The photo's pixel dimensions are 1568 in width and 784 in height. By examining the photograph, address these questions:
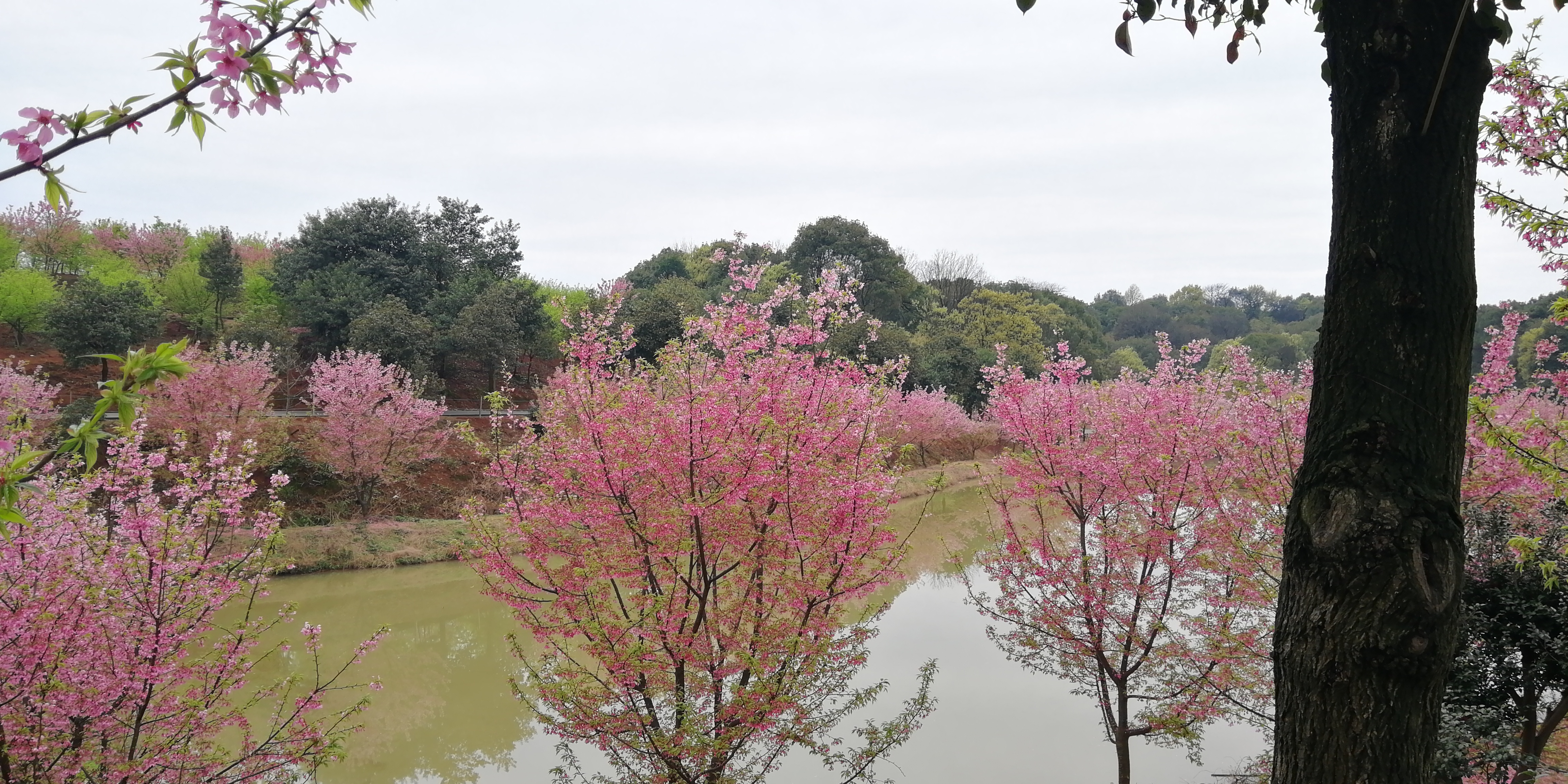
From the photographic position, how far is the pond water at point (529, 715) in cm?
848

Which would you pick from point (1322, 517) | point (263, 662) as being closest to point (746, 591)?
point (1322, 517)

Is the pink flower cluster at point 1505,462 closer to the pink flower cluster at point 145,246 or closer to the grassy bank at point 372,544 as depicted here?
the grassy bank at point 372,544

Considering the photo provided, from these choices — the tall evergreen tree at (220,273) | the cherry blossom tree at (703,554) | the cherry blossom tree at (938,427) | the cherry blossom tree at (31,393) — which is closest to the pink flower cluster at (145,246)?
the tall evergreen tree at (220,273)

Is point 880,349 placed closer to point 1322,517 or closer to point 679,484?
point 679,484

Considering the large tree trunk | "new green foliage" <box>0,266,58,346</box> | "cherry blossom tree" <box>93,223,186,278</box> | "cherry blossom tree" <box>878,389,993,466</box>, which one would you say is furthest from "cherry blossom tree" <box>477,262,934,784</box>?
"cherry blossom tree" <box>93,223,186,278</box>

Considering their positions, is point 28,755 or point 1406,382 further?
point 28,755

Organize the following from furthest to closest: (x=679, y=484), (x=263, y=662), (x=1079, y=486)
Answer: (x=263, y=662)
(x=1079, y=486)
(x=679, y=484)

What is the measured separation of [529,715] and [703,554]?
19.7ft

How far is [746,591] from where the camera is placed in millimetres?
5473

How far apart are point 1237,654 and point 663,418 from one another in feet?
15.4

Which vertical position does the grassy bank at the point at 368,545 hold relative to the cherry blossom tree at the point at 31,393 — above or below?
below

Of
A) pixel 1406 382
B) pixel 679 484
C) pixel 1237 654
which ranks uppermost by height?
pixel 1406 382

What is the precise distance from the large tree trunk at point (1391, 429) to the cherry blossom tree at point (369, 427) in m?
18.8

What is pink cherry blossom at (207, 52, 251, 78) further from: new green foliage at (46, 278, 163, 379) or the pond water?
new green foliage at (46, 278, 163, 379)
